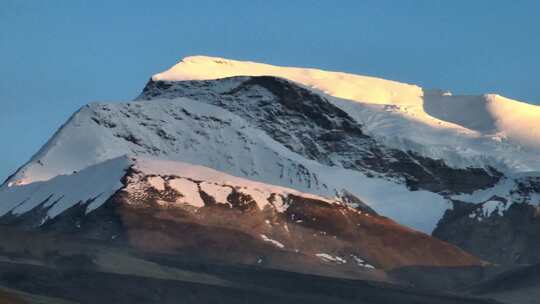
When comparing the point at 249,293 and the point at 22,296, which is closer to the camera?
the point at 22,296

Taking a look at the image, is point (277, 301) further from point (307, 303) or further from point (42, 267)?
point (42, 267)

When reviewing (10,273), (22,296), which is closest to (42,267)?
(10,273)

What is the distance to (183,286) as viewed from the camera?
190250 mm

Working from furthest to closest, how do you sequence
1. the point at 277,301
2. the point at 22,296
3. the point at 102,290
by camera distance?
the point at 277,301 < the point at 102,290 < the point at 22,296

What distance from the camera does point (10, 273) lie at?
182750mm

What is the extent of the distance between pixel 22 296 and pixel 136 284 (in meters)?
21.1

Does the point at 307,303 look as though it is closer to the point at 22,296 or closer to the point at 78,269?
the point at 78,269

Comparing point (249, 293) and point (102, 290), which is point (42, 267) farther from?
point (249, 293)

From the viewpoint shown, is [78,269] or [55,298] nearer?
[55,298]

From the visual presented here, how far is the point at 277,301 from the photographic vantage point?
7682 inches

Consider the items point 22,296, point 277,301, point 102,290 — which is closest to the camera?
point 22,296

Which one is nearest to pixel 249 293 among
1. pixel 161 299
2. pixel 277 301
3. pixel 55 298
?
pixel 277 301

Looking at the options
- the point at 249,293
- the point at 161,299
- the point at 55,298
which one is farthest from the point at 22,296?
the point at 249,293

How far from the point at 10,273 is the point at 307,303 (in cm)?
3191
